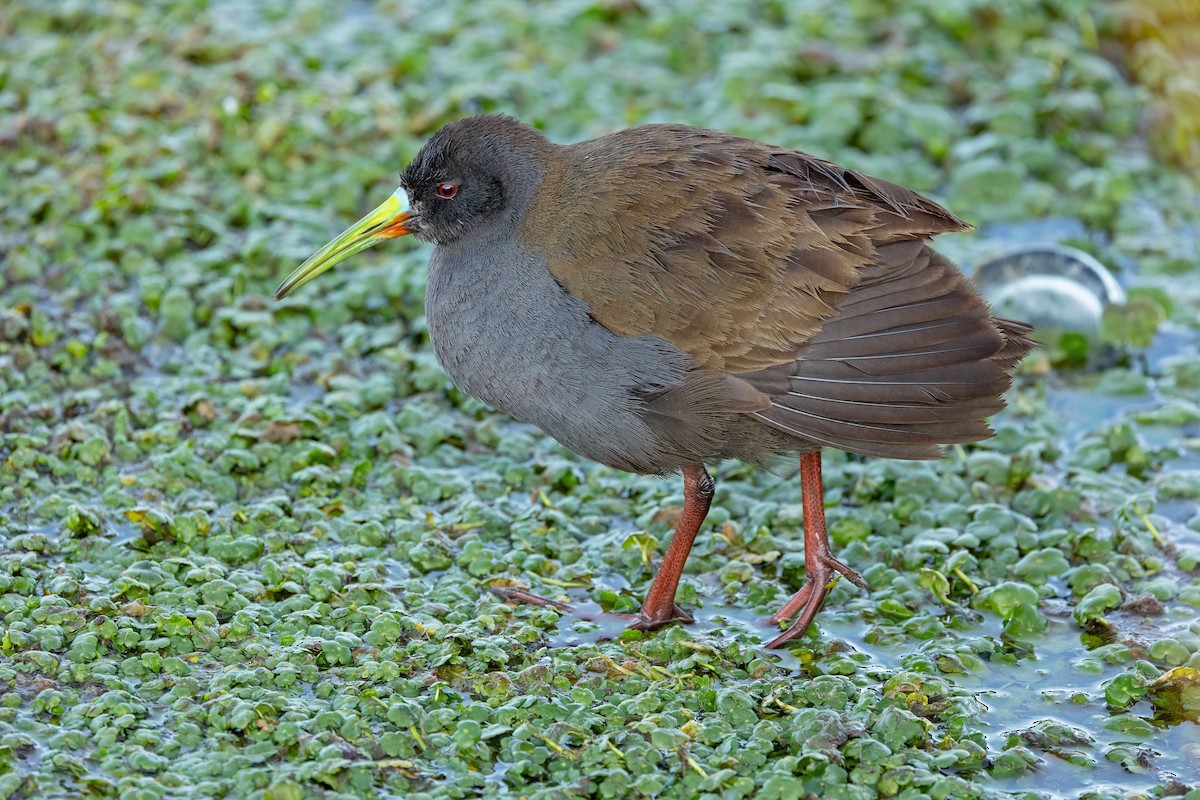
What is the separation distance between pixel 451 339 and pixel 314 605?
1.08 meters

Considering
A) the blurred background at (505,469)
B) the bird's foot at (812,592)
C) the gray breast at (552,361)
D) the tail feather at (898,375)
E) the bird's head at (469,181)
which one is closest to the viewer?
the blurred background at (505,469)

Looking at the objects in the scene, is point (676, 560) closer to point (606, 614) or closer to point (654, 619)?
point (654, 619)

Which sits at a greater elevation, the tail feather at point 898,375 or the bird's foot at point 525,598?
the tail feather at point 898,375

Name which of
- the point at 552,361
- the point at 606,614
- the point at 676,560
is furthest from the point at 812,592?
the point at 552,361

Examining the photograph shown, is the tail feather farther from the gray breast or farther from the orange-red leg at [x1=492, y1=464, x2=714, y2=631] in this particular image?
the orange-red leg at [x1=492, y1=464, x2=714, y2=631]

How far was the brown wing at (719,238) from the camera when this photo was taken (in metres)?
4.68

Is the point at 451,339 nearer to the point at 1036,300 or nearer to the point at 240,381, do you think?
A: the point at 240,381

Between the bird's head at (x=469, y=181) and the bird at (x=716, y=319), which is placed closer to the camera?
the bird at (x=716, y=319)

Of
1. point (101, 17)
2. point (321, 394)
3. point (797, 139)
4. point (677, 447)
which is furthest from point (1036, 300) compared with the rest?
point (101, 17)

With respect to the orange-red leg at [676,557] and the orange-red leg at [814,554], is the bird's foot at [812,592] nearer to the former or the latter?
the orange-red leg at [814,554]

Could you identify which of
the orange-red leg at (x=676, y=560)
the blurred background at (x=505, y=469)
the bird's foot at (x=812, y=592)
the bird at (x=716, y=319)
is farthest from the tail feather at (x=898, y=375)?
the blurred background at (x=505, y=469)

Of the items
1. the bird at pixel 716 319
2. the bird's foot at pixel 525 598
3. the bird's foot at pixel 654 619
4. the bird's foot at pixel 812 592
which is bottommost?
the bird's foot at pixel 525 598

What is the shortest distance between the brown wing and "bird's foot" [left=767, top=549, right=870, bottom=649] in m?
0.94

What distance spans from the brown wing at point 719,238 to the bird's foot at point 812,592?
94 cm
